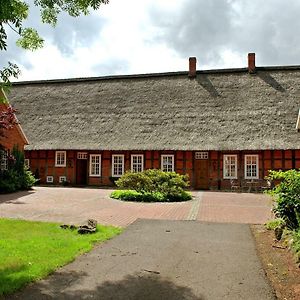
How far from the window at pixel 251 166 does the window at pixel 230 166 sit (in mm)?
805

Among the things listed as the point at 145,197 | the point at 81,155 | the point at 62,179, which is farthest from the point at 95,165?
the point at 145,197

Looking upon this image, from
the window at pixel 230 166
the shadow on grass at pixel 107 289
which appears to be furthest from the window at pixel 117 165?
the shadow on grass at pixel 107 289

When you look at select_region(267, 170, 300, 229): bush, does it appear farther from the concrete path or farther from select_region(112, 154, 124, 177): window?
select_region(112, 154, 124, 177): window

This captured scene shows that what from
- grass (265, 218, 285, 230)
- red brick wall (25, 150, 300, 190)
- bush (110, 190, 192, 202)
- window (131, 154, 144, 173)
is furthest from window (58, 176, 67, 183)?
grass (265, 218, 285, 230)

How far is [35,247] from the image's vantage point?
7.55m

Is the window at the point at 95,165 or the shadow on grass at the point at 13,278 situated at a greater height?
the window at the point at 95,165

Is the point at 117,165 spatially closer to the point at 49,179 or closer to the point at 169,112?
the point at 49,179

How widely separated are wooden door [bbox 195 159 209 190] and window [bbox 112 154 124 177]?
218 inches

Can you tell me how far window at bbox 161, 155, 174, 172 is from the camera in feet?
83.3

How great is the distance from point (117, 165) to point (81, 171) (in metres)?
3.20

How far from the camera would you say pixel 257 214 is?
13.3 metres

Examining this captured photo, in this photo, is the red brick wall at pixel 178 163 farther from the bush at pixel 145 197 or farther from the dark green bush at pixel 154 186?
the bush at pixel 145 197

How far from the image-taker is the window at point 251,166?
24312 mm

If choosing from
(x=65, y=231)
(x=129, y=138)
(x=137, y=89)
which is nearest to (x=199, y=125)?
(x=129, y=138)
